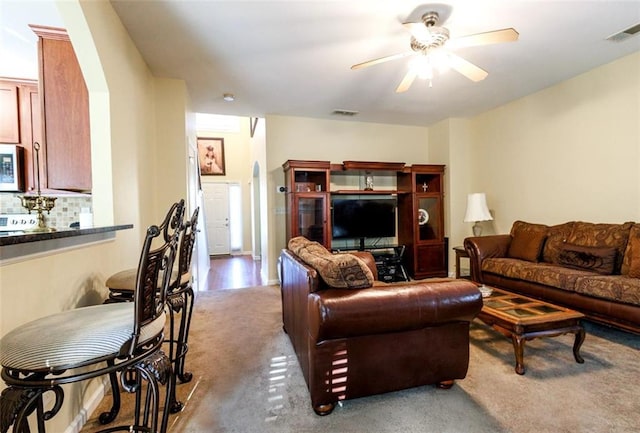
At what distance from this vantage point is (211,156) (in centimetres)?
795

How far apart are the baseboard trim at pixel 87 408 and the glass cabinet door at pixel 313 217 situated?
2885mm

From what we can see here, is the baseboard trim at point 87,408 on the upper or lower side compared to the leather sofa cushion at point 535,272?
lower

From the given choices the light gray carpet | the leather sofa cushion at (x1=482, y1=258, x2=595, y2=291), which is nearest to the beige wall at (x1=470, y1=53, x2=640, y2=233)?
the leather sofa cushion at (x1=482, y1=258, x2=595, y2=291)

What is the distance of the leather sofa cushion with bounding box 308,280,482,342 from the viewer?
1.53 m

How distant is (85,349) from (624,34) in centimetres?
438

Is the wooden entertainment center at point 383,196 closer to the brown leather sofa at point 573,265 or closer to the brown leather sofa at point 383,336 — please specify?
the brown leather sofa at point 573,265

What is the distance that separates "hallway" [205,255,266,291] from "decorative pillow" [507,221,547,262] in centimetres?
356

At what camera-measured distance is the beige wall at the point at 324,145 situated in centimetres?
474

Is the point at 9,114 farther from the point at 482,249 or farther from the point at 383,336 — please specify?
the point at 482,249

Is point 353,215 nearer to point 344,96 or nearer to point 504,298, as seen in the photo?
point 344,96

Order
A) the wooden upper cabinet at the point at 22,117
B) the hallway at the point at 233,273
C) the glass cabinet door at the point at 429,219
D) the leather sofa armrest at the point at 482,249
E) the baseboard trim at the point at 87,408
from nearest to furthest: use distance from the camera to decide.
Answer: the baseboard trim at the point at 87,408 < the wooden upper cabinet at the point at 22,117 < the leather sofa armrest at the point at 482,249 < the hallway at the point at 233,273 < the glass cabinet door at the point at 429,219

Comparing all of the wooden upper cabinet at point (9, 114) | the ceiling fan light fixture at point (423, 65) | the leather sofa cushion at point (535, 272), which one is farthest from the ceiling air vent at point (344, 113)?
the wooden upper cabinet at point (9, 114)

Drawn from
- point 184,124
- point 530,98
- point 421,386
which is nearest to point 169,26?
point 184,124

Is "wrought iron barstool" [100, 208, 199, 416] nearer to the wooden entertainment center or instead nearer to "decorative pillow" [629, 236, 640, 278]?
the wooden entertainment center
